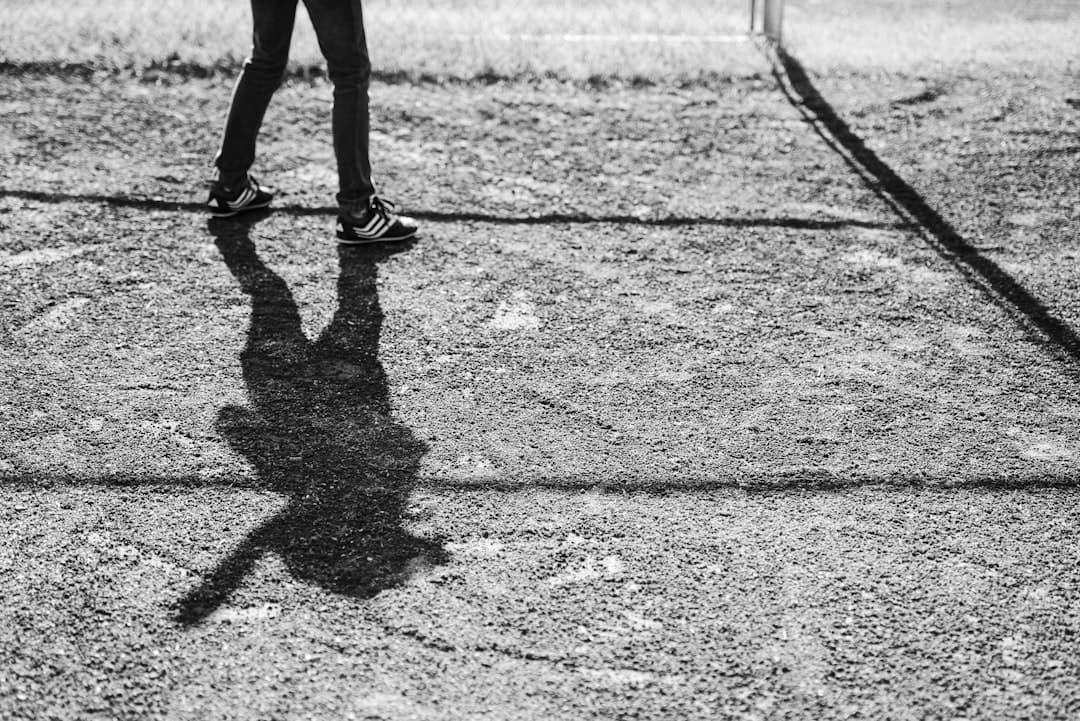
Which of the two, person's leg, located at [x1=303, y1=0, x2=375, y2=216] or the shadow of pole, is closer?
the shadow of pole

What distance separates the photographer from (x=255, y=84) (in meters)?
5.32

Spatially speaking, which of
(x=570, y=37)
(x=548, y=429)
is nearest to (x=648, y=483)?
(x=548, y=429)

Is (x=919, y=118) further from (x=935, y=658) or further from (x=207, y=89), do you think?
(x=935, y=658)

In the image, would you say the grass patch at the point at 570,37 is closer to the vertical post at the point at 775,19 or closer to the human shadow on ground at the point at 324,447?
the vertical post at the point at 775,19

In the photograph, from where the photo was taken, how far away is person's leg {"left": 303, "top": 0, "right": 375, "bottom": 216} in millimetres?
4930

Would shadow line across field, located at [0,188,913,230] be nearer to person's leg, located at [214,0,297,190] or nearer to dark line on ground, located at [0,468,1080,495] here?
person's leg, located at [214,0,297,190]

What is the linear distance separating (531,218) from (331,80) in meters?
1.12

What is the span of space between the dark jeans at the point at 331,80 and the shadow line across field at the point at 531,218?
1.16ft

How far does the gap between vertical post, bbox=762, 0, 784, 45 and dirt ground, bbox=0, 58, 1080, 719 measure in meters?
1.72

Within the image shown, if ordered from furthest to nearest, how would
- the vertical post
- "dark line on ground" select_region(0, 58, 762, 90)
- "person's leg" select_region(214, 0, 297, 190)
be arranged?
the vertical post < "dark line on ground" select_region(0, 58, 762, 90) < "person's leg" select_region(214, 0, 297, 190)

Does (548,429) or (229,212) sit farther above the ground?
(229,212)

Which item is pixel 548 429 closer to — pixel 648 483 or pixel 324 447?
pixel 648 483

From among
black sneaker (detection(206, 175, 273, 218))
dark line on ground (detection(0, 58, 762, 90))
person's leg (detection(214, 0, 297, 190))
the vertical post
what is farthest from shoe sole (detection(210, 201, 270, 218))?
the vertical post

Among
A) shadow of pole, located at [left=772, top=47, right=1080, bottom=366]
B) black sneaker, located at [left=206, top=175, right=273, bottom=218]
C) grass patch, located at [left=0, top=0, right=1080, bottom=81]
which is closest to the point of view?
shadow of pole, located at [left=772, top=47, right=1080, bottom=366]
